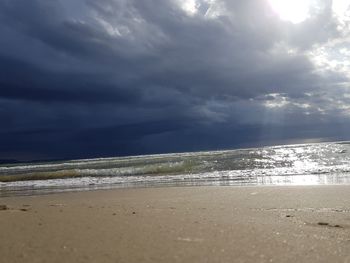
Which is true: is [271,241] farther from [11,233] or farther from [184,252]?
[11,233]

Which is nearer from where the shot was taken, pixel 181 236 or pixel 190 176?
pixel 181 236

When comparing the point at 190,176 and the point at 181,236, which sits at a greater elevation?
the point at 190,176

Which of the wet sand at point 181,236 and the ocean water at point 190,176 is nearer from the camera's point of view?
the wet sand at point 181,236

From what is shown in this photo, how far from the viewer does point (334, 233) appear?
251 inches

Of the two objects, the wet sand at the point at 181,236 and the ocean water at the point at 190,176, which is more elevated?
the ocean water at the point at 190,176

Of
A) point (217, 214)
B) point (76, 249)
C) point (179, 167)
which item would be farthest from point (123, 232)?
point (179, 167)

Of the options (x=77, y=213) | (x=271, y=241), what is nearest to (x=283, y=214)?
(x=271, y=241)

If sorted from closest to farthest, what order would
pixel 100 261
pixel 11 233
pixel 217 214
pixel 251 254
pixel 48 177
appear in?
pixel 100 261, pixel 251 254, pixel 11 233, pixel 217 214, pixel 48 177

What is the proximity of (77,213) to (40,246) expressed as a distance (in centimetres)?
336

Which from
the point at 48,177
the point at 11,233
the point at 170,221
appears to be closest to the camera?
the point at 11,233

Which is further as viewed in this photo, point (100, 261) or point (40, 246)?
point (40, 246)

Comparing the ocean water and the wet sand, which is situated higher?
the ocean water

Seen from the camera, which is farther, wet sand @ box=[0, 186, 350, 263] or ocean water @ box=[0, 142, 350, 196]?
ocean water @ box=[0, 142, 350, 196]

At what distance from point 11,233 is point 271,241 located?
12.8ft
